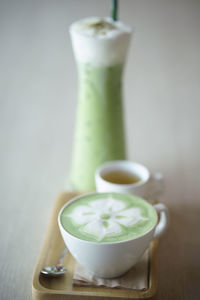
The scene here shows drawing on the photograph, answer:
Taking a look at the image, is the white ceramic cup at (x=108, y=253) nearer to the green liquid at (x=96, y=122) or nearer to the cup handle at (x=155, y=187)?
the cup handle at (x=155, y=187)

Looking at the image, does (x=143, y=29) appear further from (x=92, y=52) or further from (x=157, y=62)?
(x=92, y=52)

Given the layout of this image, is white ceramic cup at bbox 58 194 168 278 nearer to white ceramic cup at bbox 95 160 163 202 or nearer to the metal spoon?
the metal spoon

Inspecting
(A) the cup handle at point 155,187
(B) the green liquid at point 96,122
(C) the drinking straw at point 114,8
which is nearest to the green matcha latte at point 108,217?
(A) the cup handle at point 155,187

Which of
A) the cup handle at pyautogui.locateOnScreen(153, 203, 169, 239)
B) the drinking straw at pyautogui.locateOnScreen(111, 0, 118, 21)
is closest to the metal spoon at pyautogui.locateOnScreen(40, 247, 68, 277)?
the cup handle at pyautogui.locateOnScreen(153, 203, 169, 239)

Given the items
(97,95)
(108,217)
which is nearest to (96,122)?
(97,95)

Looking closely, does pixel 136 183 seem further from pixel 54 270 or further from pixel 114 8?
pixel 114 8

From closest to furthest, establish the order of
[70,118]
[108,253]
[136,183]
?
[108,253] < [136,183] < [70,118]

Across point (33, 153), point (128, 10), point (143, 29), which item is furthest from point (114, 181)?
point (128, 10)
